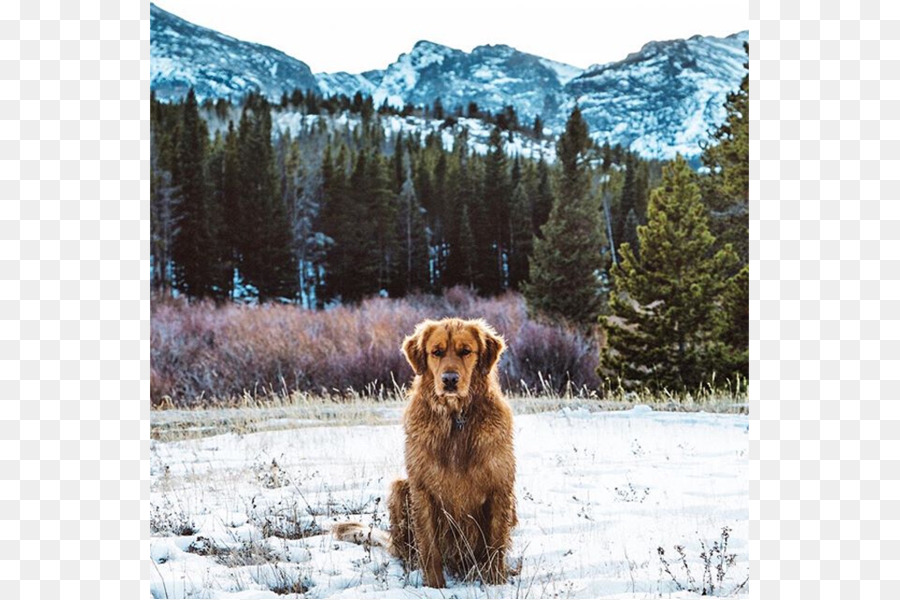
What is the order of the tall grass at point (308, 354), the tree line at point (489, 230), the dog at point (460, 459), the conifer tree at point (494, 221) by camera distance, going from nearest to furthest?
the dog at point (460, 459), the tree line at point (489, 230), the tall grass at point (308, 354), the conifer tree at point (494, 221)

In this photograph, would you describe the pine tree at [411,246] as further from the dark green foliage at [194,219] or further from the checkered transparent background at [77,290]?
the checkered transparent background at [77,290]

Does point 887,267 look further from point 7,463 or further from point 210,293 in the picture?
point 210,293

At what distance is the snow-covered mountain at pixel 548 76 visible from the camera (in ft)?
27.8

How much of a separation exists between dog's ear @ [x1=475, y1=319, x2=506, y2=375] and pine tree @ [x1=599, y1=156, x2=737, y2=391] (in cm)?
737

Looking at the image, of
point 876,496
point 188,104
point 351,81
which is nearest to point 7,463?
point 876,496

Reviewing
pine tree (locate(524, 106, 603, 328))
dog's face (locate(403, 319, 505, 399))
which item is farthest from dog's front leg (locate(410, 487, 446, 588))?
pine tree (locate(524, 106, 603, 328))

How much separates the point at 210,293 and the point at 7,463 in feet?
53.6

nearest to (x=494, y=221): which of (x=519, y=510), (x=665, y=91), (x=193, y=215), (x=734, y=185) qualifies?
(x=193, y=215)

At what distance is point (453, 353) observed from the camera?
3.14m

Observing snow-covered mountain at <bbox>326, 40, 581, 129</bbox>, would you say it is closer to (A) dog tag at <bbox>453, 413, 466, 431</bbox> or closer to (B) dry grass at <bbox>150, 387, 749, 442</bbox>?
(B) dry grass at <bbox>150, 387, 749, 442</bbox>

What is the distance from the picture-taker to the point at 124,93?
3811 millimetres

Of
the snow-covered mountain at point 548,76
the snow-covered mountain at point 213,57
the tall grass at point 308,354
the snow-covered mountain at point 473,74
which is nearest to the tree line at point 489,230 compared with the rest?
the snow-covered mountain at point 548,76

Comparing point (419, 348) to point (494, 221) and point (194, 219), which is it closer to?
point (194, 219)

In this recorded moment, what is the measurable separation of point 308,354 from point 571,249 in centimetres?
812
